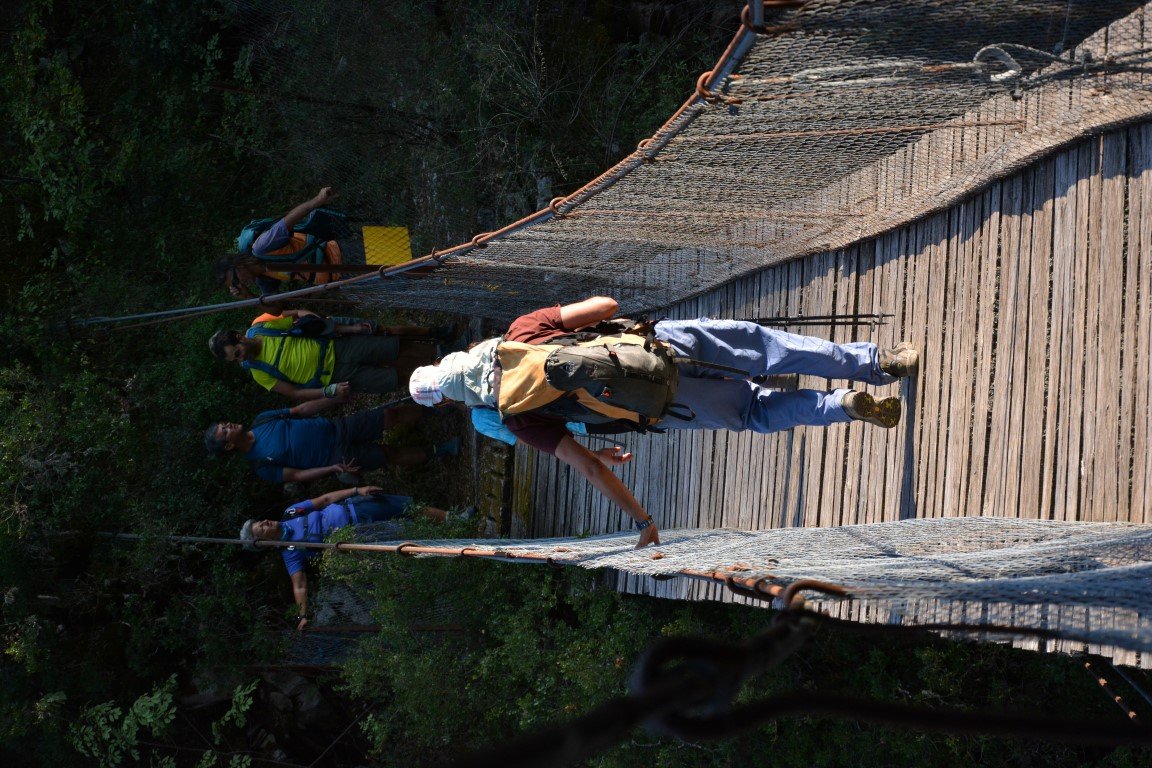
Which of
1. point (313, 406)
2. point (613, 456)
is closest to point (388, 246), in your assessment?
point (313, 406)

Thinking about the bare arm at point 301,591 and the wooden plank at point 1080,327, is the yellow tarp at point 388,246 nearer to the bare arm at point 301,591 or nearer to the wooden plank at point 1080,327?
the bare arm at point 301,591

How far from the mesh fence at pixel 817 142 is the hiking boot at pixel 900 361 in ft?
2.27

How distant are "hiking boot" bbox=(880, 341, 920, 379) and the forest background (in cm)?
212

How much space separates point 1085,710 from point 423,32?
25.9ft

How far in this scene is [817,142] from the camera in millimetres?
4355

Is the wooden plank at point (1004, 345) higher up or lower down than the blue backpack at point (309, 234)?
lower down

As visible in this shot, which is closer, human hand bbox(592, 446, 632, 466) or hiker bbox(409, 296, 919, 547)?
hiker bbox(409, 296, 919, 547)

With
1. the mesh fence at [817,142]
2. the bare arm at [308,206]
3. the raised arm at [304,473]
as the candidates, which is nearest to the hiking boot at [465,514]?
the raised arm at [304,473]

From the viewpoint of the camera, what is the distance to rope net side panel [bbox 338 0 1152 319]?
3.00 metres

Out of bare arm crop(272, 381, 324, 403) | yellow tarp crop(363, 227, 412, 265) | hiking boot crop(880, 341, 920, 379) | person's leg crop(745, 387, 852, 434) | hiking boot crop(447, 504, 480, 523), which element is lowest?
hiking boot crop(447, 504, 480, 523)

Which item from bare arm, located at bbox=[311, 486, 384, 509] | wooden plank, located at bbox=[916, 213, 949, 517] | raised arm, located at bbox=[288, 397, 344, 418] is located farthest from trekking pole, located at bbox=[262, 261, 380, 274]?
wooden plank, located at bbox=[916, 213, 949, 517]

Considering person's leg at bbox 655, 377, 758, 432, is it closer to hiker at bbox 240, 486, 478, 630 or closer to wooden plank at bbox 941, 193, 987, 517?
wooden plank at bbox 941, 193, 987, 517

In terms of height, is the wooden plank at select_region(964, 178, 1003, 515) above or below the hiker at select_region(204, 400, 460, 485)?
above

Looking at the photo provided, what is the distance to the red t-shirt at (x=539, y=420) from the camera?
4211 mm
